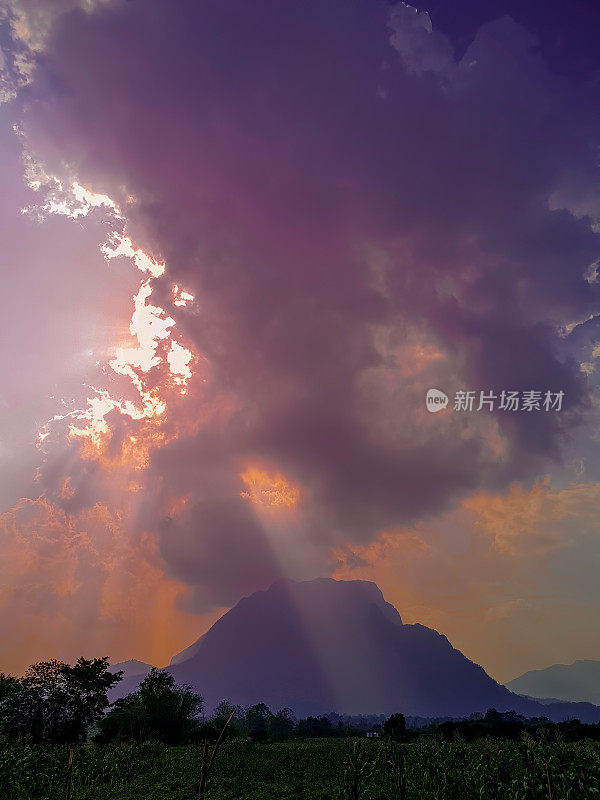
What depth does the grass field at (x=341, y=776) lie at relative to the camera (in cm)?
2299

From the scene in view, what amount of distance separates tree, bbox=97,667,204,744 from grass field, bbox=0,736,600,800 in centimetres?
3925

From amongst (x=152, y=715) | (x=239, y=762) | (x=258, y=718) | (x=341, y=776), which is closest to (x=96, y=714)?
(x=152, y=715)

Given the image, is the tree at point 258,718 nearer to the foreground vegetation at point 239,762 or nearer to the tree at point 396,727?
the foreground vegetation at point 239,762

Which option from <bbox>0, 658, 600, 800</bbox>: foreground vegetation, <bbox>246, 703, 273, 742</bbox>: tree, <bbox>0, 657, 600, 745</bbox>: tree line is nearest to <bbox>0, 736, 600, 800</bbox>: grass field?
<bbox>0, 658, 600, 800</bbox>: foreground vegetation

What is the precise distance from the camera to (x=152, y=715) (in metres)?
83.3

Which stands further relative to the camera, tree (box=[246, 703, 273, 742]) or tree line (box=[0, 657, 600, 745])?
tree (box=[246, 703, 273, 742])

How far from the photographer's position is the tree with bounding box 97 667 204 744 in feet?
251

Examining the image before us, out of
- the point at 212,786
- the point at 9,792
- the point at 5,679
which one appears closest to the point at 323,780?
the point at 212,786

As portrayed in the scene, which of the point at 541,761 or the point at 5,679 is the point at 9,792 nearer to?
the point at 541,761

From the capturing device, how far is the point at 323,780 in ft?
104

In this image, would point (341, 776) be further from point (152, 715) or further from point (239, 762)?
point (152, 715)

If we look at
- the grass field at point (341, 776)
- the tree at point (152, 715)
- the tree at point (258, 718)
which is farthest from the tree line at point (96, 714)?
the tree at point (258, 718)

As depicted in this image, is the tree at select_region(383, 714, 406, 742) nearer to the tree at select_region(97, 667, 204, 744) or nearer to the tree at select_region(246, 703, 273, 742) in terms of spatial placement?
the tree at select_region(97, 667, 204, 744)

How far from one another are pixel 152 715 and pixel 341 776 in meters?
67.3
